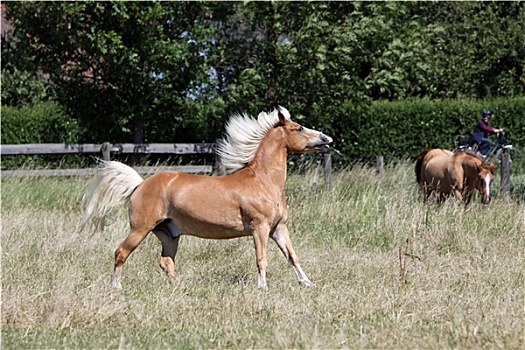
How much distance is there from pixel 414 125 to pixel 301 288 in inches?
694

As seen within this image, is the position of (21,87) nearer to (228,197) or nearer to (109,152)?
(109,152)

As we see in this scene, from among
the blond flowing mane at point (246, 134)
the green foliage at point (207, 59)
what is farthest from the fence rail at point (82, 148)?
the blond flowing mane at point (246, 134)

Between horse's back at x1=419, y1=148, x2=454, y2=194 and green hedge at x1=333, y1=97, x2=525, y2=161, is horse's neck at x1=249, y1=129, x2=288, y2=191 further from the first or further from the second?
green hedge at x1=333, y1=97, x2=525, y2=161

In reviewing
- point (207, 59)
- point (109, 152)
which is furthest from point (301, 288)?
point (207, 59)

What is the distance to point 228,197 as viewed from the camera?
880cm

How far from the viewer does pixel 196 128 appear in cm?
2344

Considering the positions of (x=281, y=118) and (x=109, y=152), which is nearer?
(x=281, y=118)

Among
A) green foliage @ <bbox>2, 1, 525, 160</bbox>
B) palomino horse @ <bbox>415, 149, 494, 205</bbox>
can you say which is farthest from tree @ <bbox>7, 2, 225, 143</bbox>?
palomino horse @ <bbox>415, 149, 494, 205</bbox>

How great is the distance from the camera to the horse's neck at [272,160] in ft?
29.6

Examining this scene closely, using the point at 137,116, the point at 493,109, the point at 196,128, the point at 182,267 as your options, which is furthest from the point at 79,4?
the point at 493,109

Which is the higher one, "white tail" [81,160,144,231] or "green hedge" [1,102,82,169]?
"white tail" [81,160,144,231]

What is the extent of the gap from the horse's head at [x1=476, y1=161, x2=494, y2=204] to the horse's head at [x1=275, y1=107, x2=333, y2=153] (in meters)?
5.60

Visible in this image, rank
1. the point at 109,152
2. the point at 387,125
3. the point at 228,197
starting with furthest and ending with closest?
the point at 387,125 → the point at 109,152 → the point at 228,197

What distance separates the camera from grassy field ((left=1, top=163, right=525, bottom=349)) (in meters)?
6.43
